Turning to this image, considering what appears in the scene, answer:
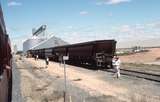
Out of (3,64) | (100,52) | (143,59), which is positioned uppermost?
(100,52)

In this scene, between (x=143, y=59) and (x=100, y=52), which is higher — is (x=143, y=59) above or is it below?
below

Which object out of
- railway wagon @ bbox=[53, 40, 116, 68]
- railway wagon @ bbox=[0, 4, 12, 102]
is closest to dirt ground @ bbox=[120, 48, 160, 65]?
railway wagon @ bbox=[53, 40, 116, 68]

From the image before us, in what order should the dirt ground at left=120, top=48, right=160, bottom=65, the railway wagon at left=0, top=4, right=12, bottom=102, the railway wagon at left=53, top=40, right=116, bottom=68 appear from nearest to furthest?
the railway wagon at left=0, top=4, right=12, bottom=102, the railway wagon at left=53, top=40, right=116, bottom=68, the dirt ground at left=120, top=48, right=160, bottom=65

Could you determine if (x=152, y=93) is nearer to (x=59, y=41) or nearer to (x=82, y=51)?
(x=82, y=51)

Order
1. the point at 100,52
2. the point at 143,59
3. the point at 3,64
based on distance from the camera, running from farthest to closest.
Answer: the point at 143,59 → the point at 100,52 → the point at 3,64

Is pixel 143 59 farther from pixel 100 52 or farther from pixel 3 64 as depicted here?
pixel 3 64

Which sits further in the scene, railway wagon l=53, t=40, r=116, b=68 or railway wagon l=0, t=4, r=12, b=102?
railway wagon l=53, t=40, r=116, b=68

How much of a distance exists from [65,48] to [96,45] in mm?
19480

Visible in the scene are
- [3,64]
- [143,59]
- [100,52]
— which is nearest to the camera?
[3,64]

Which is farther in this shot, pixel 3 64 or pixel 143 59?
pixel 143 59

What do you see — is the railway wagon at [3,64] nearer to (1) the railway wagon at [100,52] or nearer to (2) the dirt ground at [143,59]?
(1) the railway wagon at [100,52]

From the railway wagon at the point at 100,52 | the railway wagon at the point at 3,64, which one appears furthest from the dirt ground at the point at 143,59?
the railway wagon at the point at 3,64

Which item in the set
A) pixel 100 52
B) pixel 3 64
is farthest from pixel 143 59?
pixel 3 64

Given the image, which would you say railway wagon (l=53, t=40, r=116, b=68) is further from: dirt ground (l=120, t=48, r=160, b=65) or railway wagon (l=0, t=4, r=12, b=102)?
railway wagon (l=0, t=4, r=12, b=102)
